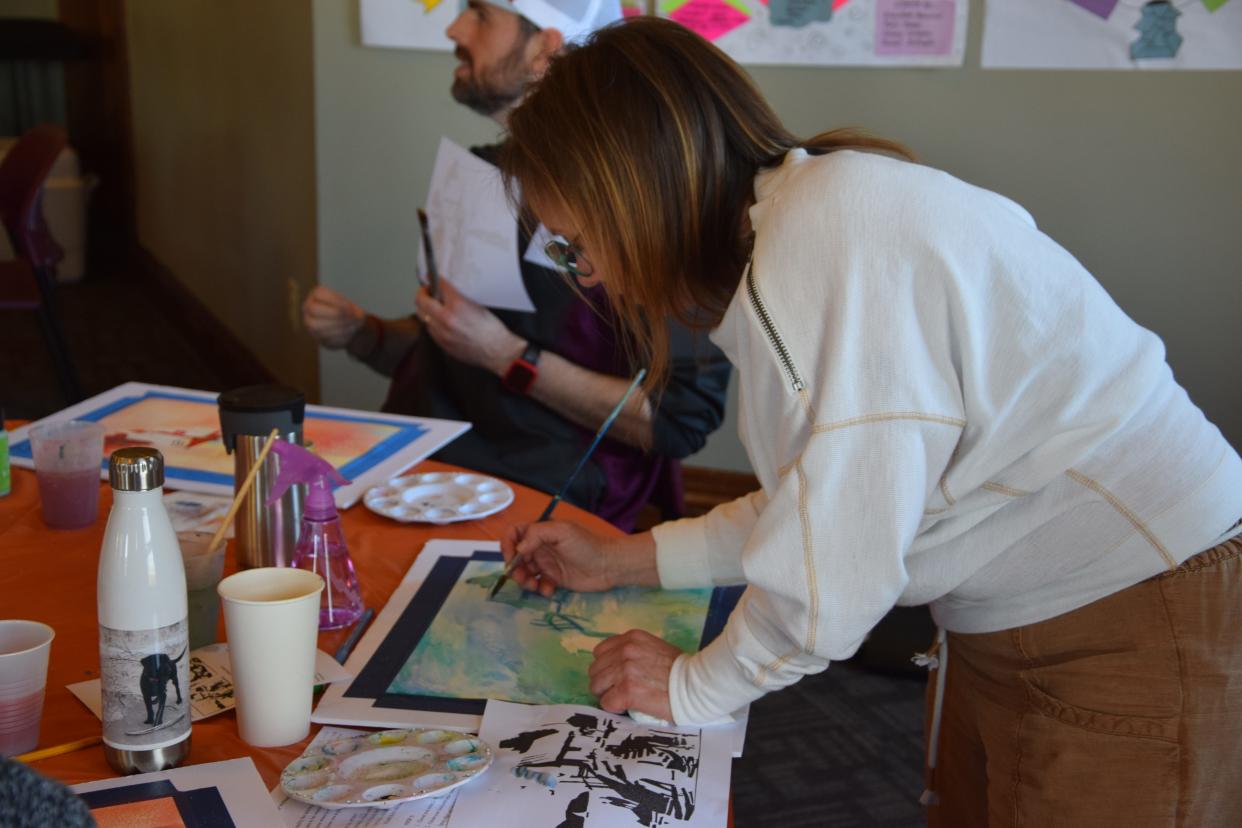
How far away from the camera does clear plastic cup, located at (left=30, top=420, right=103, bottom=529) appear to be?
4.27 feet

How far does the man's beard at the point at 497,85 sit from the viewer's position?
1.95m

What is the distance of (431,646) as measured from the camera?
1069mm

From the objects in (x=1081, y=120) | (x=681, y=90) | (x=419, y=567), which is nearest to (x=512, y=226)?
(x=419, y=567)

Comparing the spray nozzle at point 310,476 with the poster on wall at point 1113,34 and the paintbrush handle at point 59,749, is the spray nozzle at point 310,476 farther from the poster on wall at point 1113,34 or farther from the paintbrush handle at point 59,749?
the poster on wall at point 1113,34

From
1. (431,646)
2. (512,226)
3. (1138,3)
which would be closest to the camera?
(431,646)

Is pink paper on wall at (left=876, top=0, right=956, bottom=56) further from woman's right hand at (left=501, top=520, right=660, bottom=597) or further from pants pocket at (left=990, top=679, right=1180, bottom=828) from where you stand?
pants pocket at (left=990, top=679, right=1180, bottom=828)

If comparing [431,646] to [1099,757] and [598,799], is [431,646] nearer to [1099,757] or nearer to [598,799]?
[598,799]

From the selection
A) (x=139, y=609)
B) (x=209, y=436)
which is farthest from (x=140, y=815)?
(x=209, y=436)

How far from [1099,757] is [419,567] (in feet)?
2.20

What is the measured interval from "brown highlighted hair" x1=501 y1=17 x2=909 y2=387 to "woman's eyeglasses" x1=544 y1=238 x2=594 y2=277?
0.13ft

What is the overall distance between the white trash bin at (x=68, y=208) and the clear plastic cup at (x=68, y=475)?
438cm

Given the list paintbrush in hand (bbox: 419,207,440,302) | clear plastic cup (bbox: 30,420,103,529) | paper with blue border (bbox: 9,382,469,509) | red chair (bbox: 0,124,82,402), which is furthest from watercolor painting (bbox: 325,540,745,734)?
red chair (bbox: 0,124,82,402)

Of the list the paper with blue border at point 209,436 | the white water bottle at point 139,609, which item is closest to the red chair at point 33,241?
the paper with blue border at point 209,436

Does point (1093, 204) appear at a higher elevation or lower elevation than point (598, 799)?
higher
